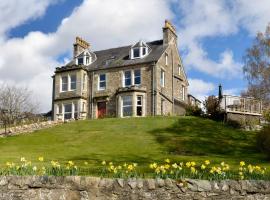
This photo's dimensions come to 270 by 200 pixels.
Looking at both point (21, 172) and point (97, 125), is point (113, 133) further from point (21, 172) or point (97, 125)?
point (21, 172)

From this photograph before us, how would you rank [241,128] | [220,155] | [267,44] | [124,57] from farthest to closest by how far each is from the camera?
1. [124,57]
2. [267,44]
3. [241,128]
4. [220,155]

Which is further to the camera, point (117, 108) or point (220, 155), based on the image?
point (117, 108)

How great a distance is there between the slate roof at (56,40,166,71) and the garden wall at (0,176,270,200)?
35147mm

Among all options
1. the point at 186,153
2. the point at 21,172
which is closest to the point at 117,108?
the point at 186,153

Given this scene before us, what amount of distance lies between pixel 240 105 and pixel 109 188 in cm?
2753

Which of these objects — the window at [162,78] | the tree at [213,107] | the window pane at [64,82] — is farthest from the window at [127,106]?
the tree at [213,107]

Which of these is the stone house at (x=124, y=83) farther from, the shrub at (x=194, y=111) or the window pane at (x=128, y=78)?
the shrub at (x=194, y=111)

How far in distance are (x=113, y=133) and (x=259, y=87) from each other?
24039 mm

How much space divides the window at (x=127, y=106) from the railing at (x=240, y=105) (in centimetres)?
1098

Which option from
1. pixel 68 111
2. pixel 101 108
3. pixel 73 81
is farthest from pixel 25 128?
pixel 73 81

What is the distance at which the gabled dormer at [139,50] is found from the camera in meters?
48.4

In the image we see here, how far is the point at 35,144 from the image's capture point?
95.2 feet

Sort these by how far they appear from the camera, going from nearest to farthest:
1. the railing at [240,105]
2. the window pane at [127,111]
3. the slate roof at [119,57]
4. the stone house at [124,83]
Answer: the railing at [240,105], the window pane at [127,111], the stone house at [124,83], the slate roof at [119,57]

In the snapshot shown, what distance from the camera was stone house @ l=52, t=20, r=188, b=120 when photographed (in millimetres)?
45500
